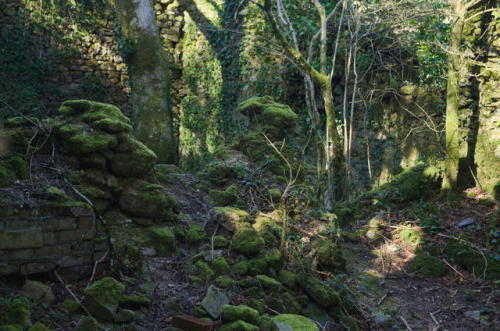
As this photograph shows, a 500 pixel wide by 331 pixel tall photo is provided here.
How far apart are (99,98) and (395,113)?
26.7ft

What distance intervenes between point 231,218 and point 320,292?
4.79 feet

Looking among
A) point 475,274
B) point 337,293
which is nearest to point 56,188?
point 337,293

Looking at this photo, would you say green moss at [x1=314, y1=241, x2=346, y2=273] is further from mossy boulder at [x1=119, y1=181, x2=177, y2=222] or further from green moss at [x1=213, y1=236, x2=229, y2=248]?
mossy boulder at [x1=119, y1=181, x2=177, y2=222]

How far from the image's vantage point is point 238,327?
3939 mm

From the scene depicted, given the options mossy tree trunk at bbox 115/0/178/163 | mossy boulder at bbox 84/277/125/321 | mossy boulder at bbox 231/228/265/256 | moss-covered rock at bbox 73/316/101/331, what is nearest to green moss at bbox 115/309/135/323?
mossy boulder at bbox 84/277/125/321

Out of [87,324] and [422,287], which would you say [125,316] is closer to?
[87,324]

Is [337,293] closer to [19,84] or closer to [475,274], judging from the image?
[475,274]

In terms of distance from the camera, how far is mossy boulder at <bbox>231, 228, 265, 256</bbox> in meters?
5.28

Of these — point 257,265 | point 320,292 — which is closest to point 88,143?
point 257,265

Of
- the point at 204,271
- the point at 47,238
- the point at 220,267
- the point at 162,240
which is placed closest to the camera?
the point at 47,238

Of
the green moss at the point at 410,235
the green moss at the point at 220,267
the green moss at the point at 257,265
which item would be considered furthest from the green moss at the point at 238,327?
the green moss at the point at 410,235

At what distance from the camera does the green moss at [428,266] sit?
6672 millimetres

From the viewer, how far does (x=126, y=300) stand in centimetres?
394

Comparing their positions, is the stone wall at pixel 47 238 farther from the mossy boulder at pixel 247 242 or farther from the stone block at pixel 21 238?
the mossy boulder at pixel 247 242
